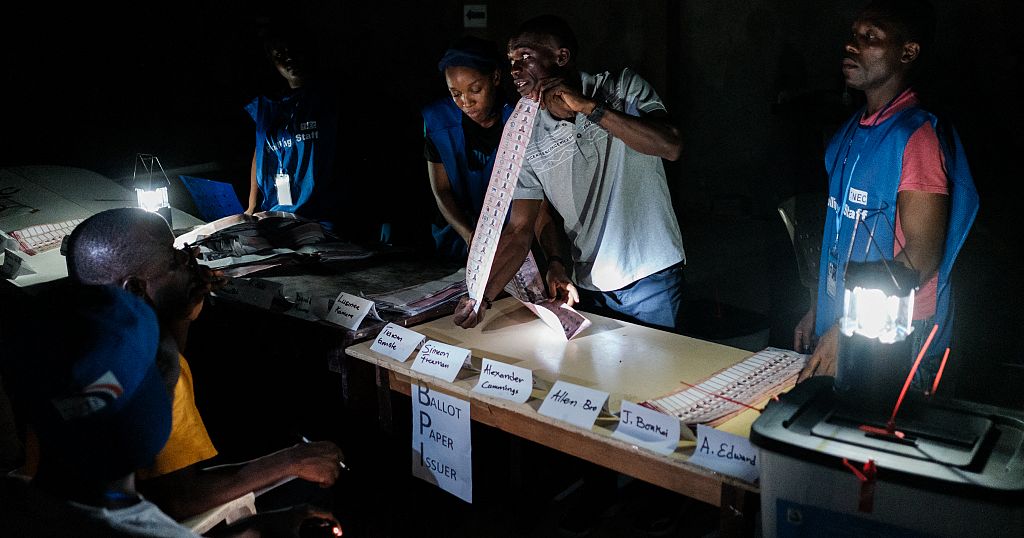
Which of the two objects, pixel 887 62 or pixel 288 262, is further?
pixel 288 262

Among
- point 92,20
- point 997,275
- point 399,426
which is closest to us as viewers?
point 399,426

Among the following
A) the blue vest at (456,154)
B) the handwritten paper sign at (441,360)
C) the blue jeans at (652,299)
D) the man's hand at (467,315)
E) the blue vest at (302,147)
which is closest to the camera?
the handwritten paper sign at (441,360)

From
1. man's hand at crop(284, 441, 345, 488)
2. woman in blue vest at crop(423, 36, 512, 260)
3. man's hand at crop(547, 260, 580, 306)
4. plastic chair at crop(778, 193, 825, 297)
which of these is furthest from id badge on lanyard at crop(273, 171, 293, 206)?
plastic chair at crop(778, 193, 825, 297)

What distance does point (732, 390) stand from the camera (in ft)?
6.72

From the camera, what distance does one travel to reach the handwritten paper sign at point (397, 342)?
7.85ft

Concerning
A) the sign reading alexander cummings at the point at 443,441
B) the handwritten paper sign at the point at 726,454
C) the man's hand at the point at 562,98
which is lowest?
the sign reading alexander cummings at the point at 443,441

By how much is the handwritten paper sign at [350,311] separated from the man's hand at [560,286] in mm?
628

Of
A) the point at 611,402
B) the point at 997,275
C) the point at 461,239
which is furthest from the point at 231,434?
the point at 997,275

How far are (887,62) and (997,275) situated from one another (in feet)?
6.40

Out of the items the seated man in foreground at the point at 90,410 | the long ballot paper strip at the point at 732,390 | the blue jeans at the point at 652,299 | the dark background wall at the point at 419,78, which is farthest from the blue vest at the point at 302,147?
the seated man in foreground at the point at 90,410

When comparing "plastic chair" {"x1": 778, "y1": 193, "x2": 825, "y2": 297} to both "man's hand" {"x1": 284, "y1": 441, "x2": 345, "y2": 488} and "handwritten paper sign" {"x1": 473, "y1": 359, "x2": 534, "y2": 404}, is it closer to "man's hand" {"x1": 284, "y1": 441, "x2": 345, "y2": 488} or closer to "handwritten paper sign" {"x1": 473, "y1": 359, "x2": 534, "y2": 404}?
"handwritten paper sign" {"x1": 473, "y1": 359, "x2": 534, "y2": 404}

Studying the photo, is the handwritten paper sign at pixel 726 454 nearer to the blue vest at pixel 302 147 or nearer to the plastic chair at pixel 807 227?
the plastic chair at pixel 807 227

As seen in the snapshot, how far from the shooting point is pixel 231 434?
362 cm

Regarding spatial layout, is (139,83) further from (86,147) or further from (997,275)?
(997,275)
